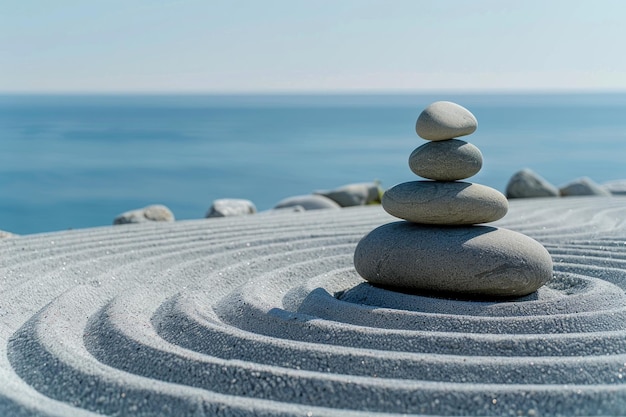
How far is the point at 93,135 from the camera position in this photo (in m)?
50.5

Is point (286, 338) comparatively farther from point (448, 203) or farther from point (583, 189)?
point (583, 189)

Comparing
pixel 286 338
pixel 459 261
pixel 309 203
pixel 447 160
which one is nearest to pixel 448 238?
pixel 459 261

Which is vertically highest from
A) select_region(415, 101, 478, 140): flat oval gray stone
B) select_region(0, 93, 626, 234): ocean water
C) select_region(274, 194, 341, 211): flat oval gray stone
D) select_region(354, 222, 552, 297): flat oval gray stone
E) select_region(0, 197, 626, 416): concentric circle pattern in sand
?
select_region(415, 101, 478, 140): flat oval gray stone

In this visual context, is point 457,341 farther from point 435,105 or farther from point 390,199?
point 435,105

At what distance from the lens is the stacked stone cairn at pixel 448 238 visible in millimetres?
5348

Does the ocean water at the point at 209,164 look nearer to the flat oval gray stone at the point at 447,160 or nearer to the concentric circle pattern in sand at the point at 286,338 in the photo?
the concentric circle pattern in sand at the point at 286,338

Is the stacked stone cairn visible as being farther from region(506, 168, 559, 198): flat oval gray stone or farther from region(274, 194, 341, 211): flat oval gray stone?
region(506, 168, 559, 198): flat oval gray stone

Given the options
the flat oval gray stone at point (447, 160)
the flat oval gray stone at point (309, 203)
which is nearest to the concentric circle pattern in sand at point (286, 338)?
the flat oval gray stone at point (447, 160)

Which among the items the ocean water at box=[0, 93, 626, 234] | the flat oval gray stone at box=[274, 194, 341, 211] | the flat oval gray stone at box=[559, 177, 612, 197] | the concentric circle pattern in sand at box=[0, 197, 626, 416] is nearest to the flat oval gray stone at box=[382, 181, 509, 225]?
the concentric circle pattern in sand at box=[0, 197, 626, 416]

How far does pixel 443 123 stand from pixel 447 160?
275mm

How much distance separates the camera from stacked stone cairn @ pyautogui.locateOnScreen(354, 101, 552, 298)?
535 centimetres

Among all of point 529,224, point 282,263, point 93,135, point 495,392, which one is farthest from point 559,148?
point 495,392

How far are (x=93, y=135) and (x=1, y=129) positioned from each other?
7.22 meters

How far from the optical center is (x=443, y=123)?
555 centimetres
